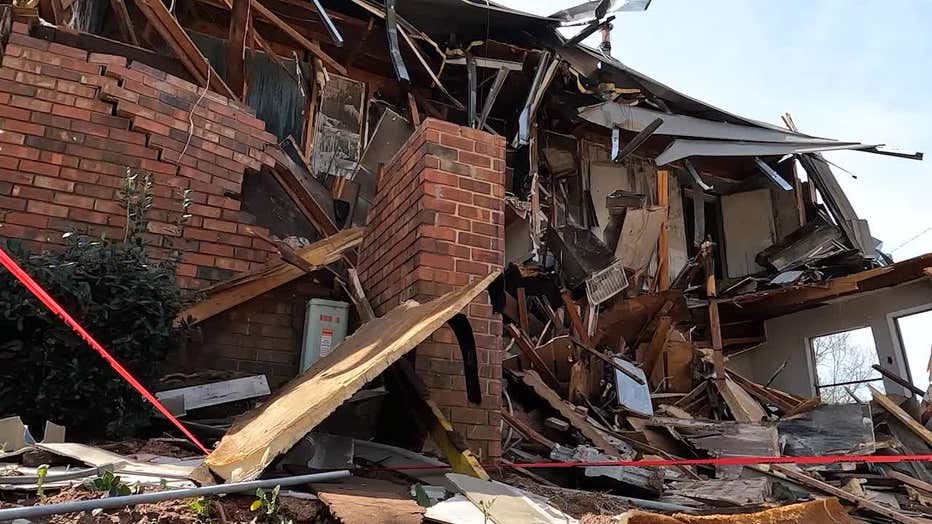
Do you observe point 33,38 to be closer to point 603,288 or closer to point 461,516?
point 461,516

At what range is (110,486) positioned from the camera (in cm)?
191

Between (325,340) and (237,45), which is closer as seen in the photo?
(325,340)

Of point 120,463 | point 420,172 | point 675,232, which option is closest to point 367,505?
point 120,463

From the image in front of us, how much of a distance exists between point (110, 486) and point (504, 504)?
126 centimetres

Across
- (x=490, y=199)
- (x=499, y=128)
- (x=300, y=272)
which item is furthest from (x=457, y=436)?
(x=499, y=128)

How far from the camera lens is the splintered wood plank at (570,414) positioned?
506 cm

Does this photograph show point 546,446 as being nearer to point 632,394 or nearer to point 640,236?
point 632,394

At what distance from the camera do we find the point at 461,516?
6.61ft

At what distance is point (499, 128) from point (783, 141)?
4.46 meters

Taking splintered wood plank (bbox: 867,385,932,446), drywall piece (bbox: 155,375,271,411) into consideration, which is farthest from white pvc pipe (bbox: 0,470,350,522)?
splintered wood plank (bbox: 867,385,932,446)

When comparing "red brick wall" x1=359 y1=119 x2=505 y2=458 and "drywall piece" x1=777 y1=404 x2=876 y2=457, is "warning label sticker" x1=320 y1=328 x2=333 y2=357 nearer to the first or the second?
"red brick wall" x1=359 y1=119 x2=505 y2=458

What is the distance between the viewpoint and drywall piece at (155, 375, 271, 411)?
3557mm

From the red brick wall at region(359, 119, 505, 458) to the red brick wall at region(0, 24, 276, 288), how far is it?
128cm

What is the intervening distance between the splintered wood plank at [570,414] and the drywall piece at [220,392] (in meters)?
2.67
